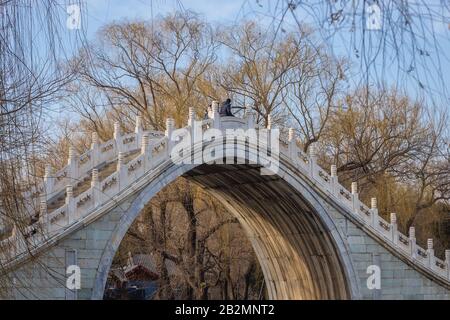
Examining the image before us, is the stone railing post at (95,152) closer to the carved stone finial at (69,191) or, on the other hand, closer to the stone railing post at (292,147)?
the carved stone finial at (69,191)

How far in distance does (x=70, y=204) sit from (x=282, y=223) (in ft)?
26.4

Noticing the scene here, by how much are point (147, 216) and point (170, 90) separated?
160 inches

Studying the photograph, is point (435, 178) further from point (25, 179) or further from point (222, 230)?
point (25, 179)

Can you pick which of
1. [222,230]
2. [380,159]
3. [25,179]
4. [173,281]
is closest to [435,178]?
[380,159]

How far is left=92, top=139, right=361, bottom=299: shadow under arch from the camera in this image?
20.7 m

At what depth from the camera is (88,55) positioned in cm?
560

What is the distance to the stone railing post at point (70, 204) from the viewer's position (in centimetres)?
1630

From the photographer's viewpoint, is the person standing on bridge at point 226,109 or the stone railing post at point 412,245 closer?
the person standing on bridge at point 226,109

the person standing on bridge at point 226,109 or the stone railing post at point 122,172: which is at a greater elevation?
the person standing on bridge at point 226,109

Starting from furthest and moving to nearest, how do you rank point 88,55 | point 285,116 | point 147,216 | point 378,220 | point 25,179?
point 285,116 < point 147,216 < point 378,220 < point 25,179 < point 88,55
